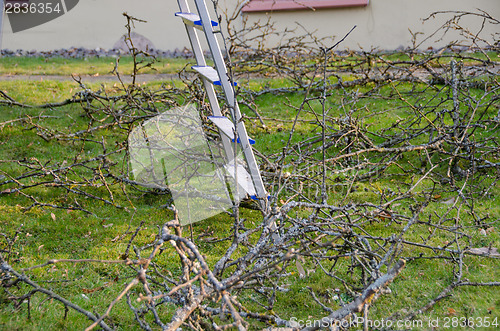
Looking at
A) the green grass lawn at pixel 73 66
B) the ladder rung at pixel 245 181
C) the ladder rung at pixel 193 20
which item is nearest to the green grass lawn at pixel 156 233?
the ladder rung at pixel 245 181

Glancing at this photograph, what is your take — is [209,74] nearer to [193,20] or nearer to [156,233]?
[193,20]

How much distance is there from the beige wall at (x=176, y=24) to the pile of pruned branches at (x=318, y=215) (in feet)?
13.7

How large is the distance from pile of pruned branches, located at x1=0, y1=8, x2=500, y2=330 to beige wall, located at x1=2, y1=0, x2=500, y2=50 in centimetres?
418

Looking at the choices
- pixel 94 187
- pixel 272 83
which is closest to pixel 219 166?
pixel 94 187

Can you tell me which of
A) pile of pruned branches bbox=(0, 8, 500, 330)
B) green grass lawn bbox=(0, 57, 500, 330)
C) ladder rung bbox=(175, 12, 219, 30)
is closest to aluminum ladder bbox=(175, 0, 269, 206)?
ladder rung bbox=(175, 12, 219, 30)

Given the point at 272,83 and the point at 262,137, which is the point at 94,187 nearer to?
the point at 262,137

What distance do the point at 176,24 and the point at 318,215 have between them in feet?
32.1

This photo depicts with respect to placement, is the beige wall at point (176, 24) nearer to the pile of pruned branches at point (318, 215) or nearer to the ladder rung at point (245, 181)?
the pile of pruned branches at point (318, 215)

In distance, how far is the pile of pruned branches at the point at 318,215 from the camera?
2.61 m

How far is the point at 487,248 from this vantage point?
384 centimetres

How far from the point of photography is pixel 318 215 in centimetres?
419

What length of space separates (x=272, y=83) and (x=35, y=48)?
25.2 feet

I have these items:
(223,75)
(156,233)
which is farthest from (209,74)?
(156,233)

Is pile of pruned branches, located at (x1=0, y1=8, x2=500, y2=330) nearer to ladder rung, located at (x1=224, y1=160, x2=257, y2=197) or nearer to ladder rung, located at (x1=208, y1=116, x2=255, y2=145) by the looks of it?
ladder rung, located at (x1=224, y1=160, x2=257, y2=197)
